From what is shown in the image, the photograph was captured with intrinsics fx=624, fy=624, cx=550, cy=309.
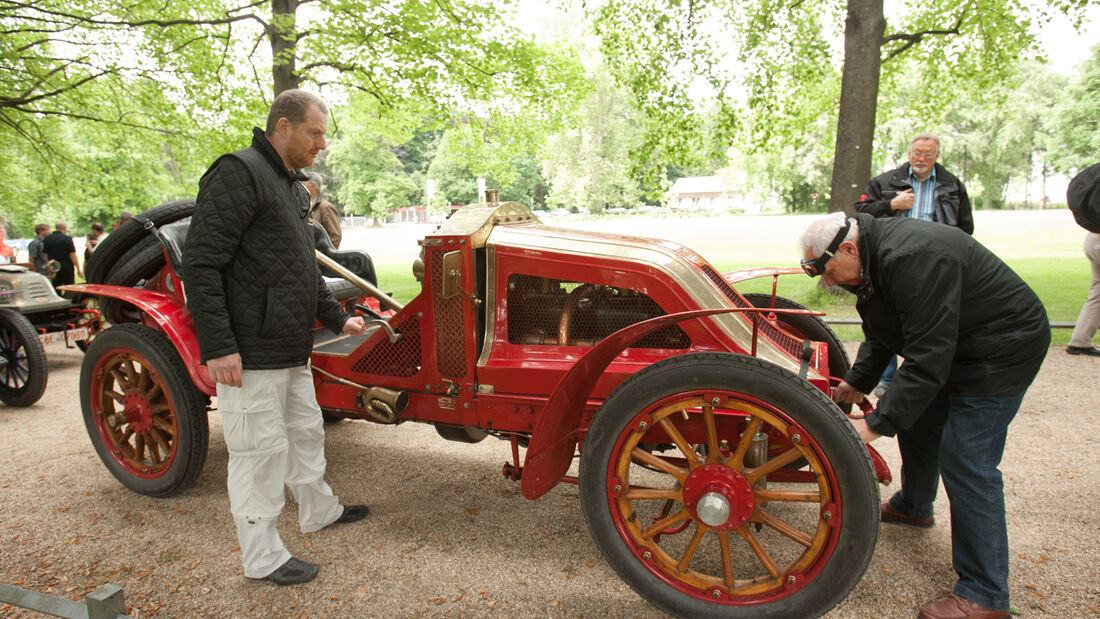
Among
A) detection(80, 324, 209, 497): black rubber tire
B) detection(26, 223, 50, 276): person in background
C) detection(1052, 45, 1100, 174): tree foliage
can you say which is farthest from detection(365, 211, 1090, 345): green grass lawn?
detection(1052, 45, 1100, 174): tree foliage

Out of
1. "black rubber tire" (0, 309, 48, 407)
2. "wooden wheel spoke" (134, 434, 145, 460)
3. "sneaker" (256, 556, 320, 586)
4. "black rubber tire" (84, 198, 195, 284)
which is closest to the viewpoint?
"sneaker" (256, 556, 320, 586)

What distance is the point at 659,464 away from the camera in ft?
7.39

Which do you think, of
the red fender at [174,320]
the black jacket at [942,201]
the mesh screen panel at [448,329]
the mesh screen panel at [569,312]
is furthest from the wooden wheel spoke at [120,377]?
the black jacket at [942,201]

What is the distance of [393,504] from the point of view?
3.30 meters

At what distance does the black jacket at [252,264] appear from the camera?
7.50 feet

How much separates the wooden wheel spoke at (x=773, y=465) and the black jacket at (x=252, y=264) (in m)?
1.82

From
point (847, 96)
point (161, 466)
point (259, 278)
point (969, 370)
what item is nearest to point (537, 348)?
point (259, 278)

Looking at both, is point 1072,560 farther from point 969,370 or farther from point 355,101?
point 355,101

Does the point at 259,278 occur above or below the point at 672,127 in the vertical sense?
below

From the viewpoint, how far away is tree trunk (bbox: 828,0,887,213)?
8.34 metres

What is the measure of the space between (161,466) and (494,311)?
2.11 metres

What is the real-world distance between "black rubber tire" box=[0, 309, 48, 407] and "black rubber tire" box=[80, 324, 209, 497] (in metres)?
2.37

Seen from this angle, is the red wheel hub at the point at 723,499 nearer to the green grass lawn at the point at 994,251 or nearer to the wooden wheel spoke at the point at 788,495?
the wooden wheel spoke at the point at 788,495

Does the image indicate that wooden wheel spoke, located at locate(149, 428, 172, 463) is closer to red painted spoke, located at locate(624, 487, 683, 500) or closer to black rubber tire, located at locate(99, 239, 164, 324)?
black rubber tire, located at locate(99, 239, 164, 324)
